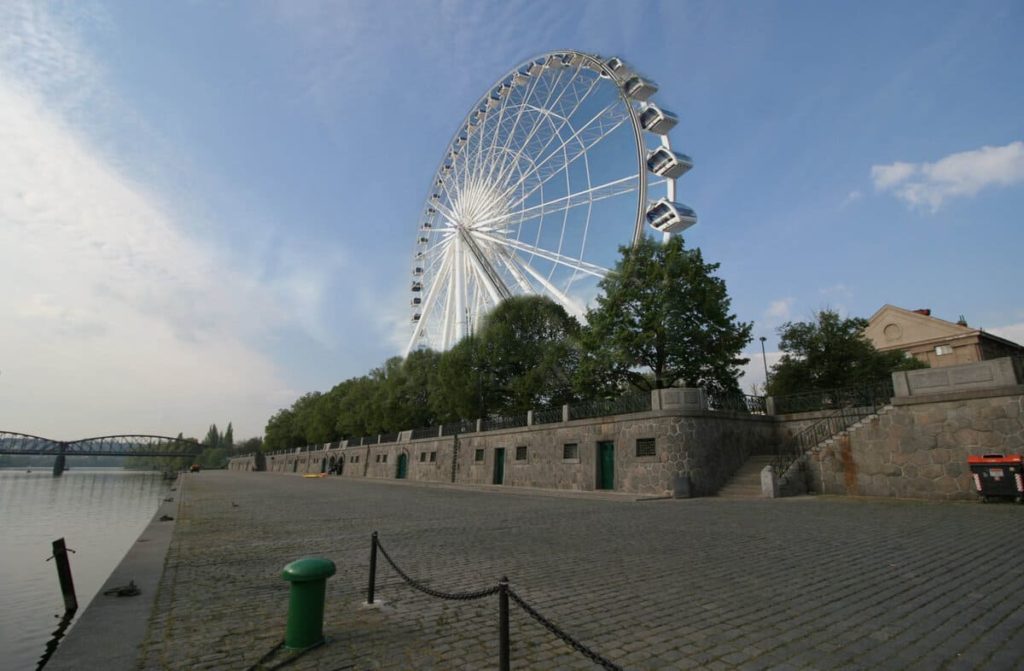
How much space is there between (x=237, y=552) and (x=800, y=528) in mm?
11117

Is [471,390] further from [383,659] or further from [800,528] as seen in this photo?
[383,659]

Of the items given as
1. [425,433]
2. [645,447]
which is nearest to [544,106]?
[645,447]

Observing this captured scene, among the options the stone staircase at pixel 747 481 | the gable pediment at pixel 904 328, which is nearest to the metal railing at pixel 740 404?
the stone staircase at pixel 747 481

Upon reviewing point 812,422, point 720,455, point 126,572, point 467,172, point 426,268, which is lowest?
point 126,572

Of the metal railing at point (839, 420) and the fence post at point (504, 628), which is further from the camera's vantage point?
the metal railing at point (839, 420)

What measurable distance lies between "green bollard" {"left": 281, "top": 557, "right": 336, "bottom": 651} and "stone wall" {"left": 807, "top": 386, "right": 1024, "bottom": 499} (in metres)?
19.4

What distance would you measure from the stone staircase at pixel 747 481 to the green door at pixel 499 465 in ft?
47.7

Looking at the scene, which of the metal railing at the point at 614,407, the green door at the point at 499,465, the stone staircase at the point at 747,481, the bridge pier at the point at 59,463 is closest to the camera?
the stone staircase at the point at 747,481

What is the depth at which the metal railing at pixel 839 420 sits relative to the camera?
19938 mm

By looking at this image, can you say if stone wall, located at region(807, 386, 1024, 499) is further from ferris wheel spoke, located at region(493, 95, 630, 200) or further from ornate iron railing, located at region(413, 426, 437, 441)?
ornate iron railing, located at region(413, 426, 437, 441)

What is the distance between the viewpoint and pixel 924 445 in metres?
17.5

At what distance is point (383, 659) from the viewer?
445cm

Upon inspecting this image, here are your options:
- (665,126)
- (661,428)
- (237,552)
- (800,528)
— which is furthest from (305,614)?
(665,126)

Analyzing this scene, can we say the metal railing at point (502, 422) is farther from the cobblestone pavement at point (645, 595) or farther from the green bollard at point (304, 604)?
the green bollard at point (304, 604)
